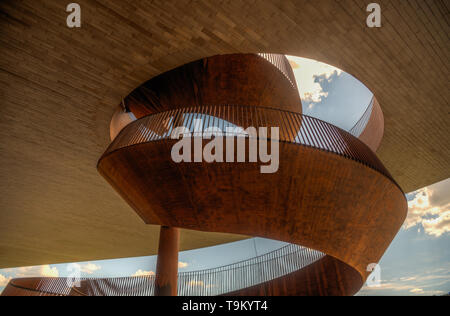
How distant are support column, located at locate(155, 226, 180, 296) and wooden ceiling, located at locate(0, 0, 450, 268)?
3.50m

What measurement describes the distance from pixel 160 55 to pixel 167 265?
23.7 feet

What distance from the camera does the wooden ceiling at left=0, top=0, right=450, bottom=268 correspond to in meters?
5.67

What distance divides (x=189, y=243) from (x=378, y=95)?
44.0ft

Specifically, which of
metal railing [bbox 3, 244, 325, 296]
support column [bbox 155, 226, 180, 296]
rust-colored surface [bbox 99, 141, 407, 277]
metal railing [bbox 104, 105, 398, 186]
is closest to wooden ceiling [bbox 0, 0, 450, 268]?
metal railing [bbox 104, 105, 398, 186]

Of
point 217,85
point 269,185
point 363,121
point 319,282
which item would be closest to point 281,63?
point 217,85

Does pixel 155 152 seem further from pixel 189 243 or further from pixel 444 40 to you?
pixel 189 243

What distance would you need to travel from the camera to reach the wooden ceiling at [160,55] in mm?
5672

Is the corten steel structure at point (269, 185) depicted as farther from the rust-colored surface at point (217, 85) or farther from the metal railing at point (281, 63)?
the metal railing at point (281, 63)

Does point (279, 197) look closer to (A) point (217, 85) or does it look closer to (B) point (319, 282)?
(B) point (319, 282)

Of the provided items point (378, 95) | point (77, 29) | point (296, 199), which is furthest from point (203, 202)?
point (378, 95)

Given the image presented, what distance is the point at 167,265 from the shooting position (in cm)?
1025

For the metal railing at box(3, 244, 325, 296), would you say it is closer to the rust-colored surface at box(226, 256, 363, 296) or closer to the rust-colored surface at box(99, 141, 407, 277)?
the rust-colored surface at box(226, 256, 363, 296)

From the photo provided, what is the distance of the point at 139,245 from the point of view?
1734cm

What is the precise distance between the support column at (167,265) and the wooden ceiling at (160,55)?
3502 mm
